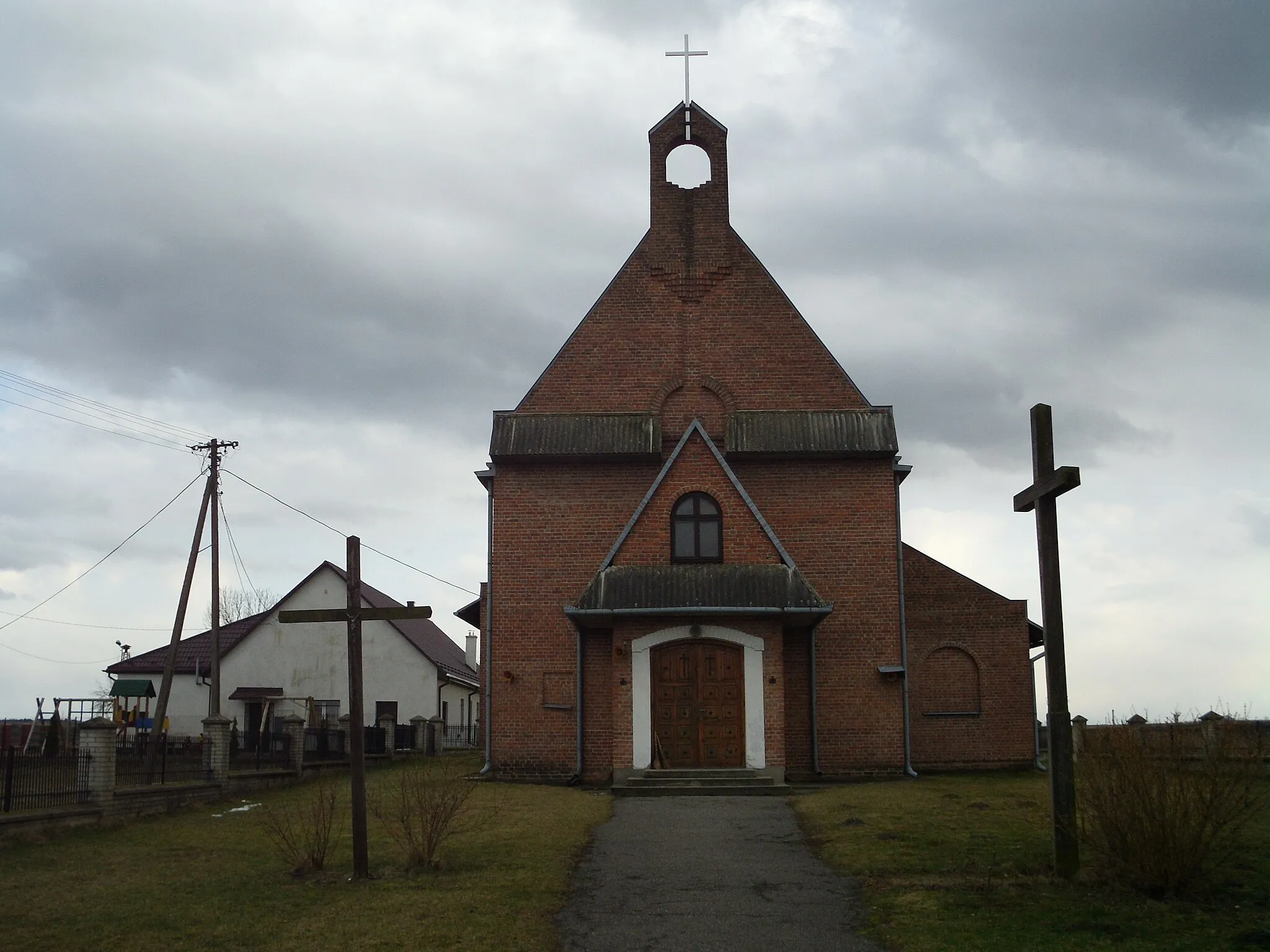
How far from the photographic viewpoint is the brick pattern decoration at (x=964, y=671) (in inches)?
1014

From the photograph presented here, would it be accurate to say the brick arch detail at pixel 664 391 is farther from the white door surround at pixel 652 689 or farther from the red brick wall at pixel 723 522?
the white door surround at pixel 652 689

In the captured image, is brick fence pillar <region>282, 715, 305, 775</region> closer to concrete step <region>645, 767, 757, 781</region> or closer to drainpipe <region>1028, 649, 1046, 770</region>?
concrete step <region>645, 767, 757, 781</region>

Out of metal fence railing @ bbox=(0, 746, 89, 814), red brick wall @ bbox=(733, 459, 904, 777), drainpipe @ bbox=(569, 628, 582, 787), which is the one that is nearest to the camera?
metal fence railing @ bbox=(0, 746, 89, 814)

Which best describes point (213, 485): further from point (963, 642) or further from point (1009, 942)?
point (1009, 942)

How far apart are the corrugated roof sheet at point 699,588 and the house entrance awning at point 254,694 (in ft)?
86.7

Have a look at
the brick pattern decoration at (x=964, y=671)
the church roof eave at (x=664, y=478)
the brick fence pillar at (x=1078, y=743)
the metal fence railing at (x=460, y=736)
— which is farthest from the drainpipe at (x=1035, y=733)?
the metal fence railing at (x=460, y=736)

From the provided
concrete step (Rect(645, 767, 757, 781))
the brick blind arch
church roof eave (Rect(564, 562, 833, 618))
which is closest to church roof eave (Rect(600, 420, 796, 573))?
church roof eave (Rect(564, 562, 833, 618))

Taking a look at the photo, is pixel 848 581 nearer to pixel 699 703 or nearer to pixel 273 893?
pixel 699 703

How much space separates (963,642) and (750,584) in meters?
7.16

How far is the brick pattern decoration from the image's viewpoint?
2575 centimetres

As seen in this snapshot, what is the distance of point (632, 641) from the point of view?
71.4 ft

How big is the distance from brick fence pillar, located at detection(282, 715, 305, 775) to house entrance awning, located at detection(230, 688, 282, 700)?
1970 centimetres

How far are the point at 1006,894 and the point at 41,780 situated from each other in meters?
13.5

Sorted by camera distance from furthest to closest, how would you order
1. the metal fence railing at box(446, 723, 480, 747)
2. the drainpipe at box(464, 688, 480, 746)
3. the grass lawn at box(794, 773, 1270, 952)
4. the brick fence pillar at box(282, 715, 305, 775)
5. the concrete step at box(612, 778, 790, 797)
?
the drainpipe at box(464, 688, 480, 746), the metal fence railing at box(446, 723, 480, 747), the brick fence pillar at box(282, 715, 305, 775), the concrete step at box(612, 778, 790, 797), the grass lawn at box(794, 773, 1270, 952)
